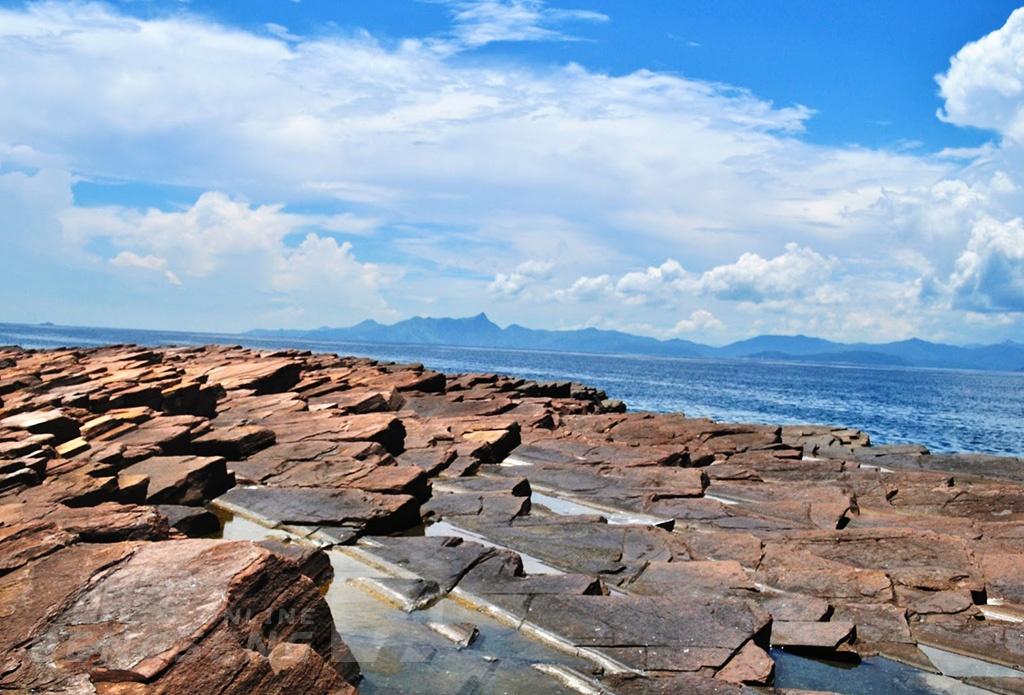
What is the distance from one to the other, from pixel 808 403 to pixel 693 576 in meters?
86.1

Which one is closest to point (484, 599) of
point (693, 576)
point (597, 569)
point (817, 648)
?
point (597, 569)

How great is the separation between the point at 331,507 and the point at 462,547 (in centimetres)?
394

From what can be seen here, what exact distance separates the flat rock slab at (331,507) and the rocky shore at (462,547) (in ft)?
0.23

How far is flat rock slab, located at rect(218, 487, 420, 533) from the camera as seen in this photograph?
16969mm

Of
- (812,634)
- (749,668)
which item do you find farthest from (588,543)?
(749,668)

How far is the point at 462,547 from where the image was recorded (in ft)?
49.1

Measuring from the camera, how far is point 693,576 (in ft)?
47.4

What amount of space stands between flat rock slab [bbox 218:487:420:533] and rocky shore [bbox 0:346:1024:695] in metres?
0.07

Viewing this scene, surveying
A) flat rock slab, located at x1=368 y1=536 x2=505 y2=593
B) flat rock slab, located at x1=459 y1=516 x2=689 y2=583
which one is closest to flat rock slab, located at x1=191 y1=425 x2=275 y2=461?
flat rock slab, located at x1=459 y1=516 x2=689 y2=583

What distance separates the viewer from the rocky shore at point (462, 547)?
8.55 meters

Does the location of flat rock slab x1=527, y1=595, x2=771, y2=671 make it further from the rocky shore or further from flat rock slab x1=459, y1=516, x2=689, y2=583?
flat rock slab x1=459, y1=516, x2=689, y2=583

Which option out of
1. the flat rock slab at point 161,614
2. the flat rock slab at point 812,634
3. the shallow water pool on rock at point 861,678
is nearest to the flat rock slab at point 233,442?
the flat rock slab at point 161,614

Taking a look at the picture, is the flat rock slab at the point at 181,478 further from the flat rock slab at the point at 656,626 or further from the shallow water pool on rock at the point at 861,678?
the shallow water pool on rock at the point at 861,678

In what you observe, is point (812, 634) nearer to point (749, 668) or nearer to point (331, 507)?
point (749, 668)
